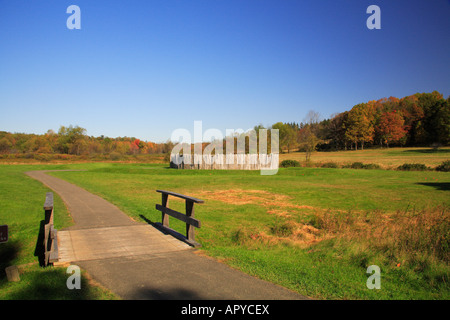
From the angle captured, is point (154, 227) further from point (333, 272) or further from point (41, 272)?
point (333, 272)

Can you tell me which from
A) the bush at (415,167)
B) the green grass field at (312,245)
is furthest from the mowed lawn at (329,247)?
the bush at (415,167)

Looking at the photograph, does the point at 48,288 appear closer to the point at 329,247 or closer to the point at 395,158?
the point at 329,247

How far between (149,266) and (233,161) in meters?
37.6

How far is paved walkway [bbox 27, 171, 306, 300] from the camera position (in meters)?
4.57

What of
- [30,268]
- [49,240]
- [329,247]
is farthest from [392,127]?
[30,268]

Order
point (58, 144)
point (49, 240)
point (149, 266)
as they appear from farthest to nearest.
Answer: point (58, 144) → point (49, 240) → point (149, 266)

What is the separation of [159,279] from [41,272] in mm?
2266

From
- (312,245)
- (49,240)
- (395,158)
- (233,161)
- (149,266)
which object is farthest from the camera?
(395,158)

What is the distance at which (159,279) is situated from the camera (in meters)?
5.14

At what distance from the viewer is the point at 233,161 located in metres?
43.3

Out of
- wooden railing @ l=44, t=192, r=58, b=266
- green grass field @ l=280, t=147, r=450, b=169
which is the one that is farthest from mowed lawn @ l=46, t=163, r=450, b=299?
green grass field @ l=280, t=147, r=450, b=169

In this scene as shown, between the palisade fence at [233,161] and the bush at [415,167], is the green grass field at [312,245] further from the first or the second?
Result: the palisade fence at [233,161]

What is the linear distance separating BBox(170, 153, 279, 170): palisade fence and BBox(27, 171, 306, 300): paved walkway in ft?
111
